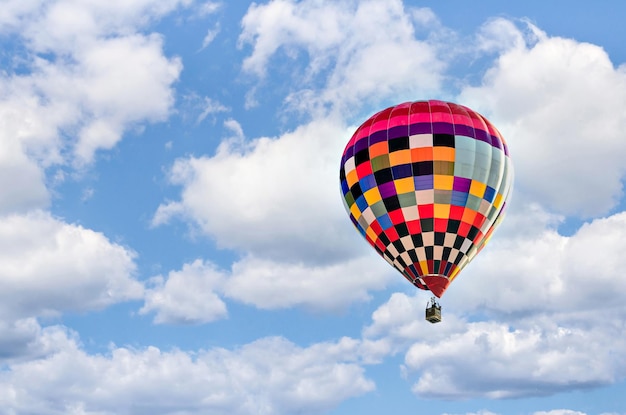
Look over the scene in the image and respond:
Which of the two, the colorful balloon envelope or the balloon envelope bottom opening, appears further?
the colorful balloon envelope

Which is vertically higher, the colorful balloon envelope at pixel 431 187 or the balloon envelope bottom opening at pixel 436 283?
the colorful balloon envelope at pixel 431 187

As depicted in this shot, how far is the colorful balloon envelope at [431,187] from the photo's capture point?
86.7 meters

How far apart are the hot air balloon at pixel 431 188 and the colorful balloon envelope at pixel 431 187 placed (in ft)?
0.25

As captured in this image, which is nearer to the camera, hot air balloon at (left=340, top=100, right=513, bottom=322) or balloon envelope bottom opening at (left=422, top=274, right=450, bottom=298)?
balloon envelope bottom opening at (left=422, top=274, right=450, bottom=298)

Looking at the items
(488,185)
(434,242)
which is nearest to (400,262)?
(434,242)

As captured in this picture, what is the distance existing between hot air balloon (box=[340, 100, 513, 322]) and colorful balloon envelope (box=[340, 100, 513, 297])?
0.08 meters

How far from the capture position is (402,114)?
89.0 metres

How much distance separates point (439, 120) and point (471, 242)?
32.1ft

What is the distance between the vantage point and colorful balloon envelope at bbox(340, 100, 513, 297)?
8669cm

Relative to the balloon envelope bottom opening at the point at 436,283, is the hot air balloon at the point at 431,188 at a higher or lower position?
higher

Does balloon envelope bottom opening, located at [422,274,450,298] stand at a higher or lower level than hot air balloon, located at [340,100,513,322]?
lower

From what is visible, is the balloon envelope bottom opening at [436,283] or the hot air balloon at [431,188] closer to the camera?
the balloon envelope bottom opening at [436,283]

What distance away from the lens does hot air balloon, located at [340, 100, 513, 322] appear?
284ft

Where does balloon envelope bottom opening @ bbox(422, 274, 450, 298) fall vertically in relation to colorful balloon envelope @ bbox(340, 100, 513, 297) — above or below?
below
